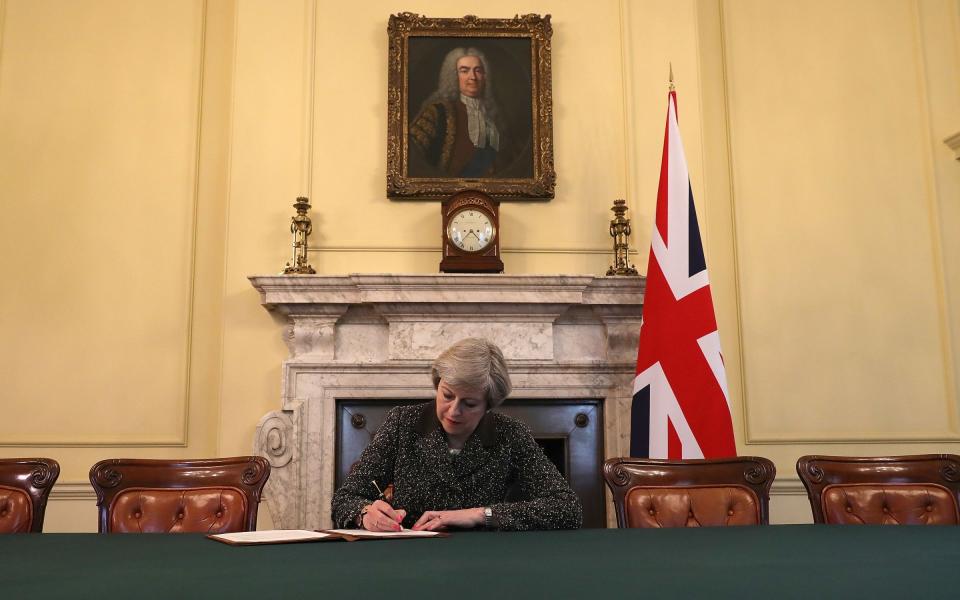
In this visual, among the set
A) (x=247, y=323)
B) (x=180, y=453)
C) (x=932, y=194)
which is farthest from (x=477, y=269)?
(x=932, y=194)

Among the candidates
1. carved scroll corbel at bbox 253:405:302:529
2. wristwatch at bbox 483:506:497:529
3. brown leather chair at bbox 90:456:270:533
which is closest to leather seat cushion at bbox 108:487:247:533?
brown leather chair at bbox 90:456:270:533

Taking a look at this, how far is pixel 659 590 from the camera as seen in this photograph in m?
1.32

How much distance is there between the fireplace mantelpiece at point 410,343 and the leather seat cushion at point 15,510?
164 centimetres

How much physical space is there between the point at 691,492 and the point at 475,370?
806 millimetres

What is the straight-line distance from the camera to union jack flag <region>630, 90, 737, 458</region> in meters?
3.91

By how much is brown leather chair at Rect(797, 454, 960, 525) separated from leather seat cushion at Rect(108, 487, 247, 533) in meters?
1.85

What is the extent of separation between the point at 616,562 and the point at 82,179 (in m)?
4.10

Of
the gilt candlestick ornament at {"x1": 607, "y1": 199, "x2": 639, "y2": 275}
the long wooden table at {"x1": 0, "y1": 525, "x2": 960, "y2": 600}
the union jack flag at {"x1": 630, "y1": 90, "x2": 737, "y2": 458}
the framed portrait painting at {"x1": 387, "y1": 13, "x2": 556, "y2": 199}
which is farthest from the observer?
the framed portrait painting at {"x1": 387, "y1": 13, "x2": 556, "y2": 199}

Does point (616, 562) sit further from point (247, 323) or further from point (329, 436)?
point (247, 323)

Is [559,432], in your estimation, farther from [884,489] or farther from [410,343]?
[884,489]

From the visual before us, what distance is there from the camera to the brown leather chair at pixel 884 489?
2.72 meters

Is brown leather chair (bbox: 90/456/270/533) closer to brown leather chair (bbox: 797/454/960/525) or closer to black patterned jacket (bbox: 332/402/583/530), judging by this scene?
black patterned jacket (bbox: 332/402/583/530)

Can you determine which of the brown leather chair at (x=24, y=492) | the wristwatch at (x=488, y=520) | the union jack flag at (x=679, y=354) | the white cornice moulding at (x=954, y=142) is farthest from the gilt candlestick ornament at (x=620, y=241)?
the brown leather chair at (x=24, y=492)

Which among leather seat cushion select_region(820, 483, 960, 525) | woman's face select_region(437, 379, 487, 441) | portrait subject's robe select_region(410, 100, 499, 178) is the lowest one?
leather seat cushion select_region(820, 483, 960, 525)
